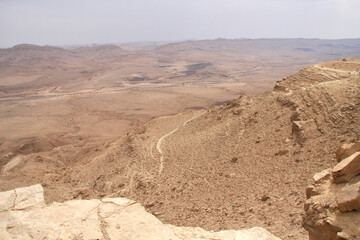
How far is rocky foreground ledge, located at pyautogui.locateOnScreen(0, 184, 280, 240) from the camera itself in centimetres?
572

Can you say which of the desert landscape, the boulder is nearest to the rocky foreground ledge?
the desert landscape

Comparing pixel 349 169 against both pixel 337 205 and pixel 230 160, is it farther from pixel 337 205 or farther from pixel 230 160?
pixel 230 160

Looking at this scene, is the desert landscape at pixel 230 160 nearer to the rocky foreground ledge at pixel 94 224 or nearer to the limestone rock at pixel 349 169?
the limestone rock at pixel 349 169

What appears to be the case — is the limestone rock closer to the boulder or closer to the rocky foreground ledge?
the boulder

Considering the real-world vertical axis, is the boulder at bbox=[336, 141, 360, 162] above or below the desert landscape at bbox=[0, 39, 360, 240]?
above

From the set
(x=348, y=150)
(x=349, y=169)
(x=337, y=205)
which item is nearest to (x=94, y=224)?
(x=337, y=205)

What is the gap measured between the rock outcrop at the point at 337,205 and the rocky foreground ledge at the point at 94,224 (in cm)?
141

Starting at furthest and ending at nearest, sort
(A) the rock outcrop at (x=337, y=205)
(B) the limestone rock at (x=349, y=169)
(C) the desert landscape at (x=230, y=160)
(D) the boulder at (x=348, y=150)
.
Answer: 1. (C) the desert landscape at (x=230, y=160)
2. (D) the boulder at (x=348, y=150)
3. (B) the limestone rock at (x=349, y=169)
4. (A) the rock outcrop at (x=337, y=205)

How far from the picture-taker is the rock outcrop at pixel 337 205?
13.1ft

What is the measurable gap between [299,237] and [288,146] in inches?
167

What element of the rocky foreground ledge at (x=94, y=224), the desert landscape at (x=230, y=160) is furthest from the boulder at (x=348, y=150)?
the rocky foreground ledge at (x=94, y=224)

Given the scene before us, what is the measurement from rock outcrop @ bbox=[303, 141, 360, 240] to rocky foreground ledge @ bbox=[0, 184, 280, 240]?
55.6 inches

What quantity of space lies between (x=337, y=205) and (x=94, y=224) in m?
4.83

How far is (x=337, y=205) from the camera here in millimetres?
4289
